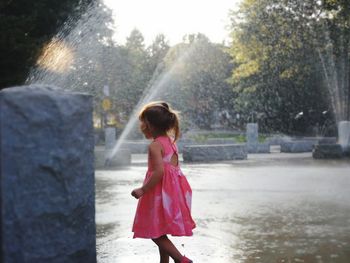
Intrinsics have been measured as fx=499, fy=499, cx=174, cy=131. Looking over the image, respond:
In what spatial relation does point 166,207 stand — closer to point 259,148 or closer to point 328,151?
point 328,151

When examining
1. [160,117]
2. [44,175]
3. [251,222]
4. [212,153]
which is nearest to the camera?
[44,175]

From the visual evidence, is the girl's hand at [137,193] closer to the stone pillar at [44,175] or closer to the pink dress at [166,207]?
the pink dress at [166,207]

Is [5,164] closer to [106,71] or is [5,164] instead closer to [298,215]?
[298,215]

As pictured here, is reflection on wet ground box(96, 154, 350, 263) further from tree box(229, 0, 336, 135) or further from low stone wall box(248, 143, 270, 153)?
tree box(229, 0, 336, 135)

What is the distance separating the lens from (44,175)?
2531 millimetres

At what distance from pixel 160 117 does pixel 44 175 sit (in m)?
1.04

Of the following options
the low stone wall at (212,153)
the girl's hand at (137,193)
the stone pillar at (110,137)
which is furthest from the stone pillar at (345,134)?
the girl's hand at (137,193)

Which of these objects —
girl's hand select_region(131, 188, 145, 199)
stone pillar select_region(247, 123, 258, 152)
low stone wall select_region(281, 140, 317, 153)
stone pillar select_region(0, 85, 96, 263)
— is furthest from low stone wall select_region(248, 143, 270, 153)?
stone pillar select_region(0, 85, 96, 263)

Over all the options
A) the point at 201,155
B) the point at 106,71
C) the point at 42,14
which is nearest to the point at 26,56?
the point at 42,14

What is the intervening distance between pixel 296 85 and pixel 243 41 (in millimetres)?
7156

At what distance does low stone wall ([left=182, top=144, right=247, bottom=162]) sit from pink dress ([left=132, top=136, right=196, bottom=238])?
41.0 ft

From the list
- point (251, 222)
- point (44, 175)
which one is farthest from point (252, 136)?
point (44, 175)

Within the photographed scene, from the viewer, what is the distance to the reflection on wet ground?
3850 mm

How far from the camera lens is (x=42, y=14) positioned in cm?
1279
